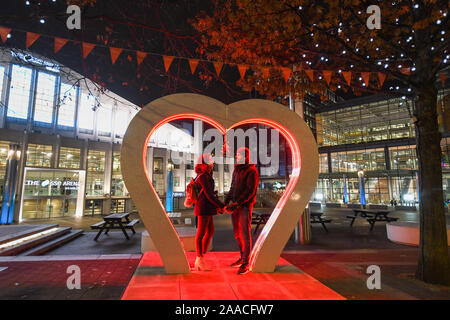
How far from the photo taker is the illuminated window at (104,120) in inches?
974

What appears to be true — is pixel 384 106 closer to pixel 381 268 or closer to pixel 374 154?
pixel 374 154

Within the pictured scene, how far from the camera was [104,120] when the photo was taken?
25.2m

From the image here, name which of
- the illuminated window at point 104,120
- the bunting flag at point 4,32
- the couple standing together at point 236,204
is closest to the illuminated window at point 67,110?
the illuminated window at point 104,120

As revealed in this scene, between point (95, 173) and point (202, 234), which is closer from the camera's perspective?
point (202, 234)

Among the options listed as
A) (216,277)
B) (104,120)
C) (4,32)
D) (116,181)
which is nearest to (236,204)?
(216,277)

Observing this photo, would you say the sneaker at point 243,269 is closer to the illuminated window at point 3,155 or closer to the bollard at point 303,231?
the bollard at point 303,231

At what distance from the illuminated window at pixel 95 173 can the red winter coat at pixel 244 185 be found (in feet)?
72.4

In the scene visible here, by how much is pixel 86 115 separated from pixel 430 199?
88.8 feet

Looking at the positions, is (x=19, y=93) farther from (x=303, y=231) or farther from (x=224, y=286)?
(x=224, y=286)

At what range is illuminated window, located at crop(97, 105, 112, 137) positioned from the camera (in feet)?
81.2

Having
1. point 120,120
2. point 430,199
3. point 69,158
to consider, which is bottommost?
point 430,199

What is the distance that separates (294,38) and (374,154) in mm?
30703

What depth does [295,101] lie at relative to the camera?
8148 mm
